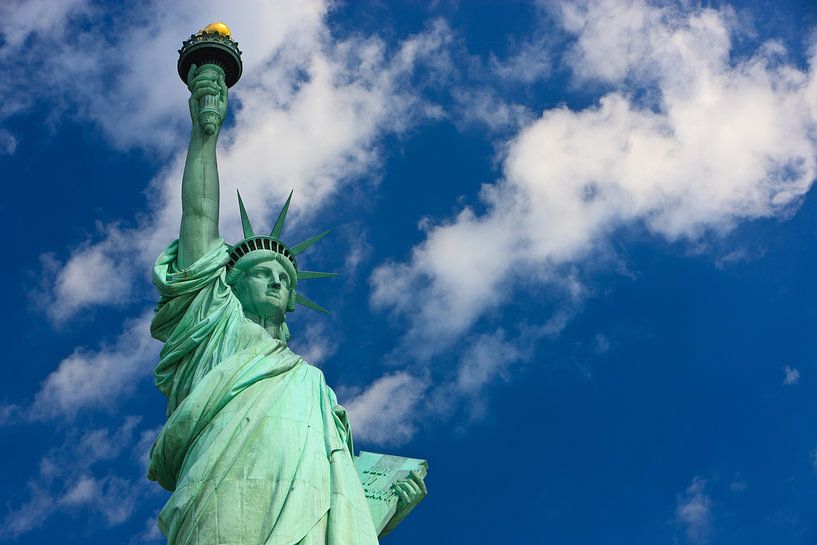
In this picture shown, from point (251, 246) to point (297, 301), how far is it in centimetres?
152

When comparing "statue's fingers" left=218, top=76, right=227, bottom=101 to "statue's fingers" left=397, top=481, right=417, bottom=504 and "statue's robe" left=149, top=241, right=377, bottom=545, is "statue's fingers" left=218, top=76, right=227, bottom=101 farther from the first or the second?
"statue's fingers" left=397, top=481, right=417, bottom=504

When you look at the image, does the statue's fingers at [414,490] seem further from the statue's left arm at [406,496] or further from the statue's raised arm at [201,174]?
the statue's raised arm at [201,174]

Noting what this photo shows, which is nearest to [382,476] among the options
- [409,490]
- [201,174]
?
[409,490]

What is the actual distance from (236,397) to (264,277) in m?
3.01

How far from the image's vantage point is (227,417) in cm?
1484

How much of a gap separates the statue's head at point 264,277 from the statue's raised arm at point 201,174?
520mm

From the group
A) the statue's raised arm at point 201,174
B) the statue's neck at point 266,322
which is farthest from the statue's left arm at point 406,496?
the statue's raised arm at point 201,174

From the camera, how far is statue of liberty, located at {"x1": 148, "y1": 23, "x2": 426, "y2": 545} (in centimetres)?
1388

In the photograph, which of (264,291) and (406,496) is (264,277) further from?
(406,496)

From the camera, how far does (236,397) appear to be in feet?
49.7

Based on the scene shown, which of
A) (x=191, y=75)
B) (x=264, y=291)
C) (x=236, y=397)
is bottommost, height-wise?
(x=236, y=397)

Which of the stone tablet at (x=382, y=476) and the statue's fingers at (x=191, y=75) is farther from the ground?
the statue's fingers at (x=191, y=75)

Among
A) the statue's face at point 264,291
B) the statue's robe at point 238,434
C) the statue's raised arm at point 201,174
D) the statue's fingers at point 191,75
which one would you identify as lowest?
the statue's robe at point 238,434

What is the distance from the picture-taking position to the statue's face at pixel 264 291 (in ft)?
57.7
